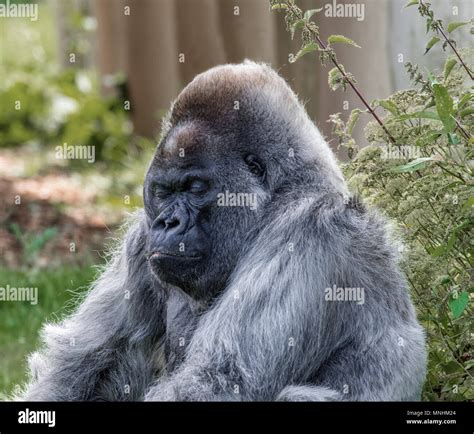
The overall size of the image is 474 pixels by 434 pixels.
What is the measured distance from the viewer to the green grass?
7.23m

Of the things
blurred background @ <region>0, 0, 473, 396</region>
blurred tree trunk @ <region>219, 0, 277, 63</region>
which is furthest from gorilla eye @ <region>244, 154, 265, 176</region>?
blurred tree trunk @ <region>219, 0, 277, 63</region>

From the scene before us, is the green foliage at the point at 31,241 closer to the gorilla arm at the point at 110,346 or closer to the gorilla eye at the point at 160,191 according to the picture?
the gorilla arm at the point at 110,346

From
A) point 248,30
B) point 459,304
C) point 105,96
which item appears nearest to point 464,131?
point 459,304

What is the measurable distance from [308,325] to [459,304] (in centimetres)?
67

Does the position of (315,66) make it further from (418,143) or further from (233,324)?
(233,324)

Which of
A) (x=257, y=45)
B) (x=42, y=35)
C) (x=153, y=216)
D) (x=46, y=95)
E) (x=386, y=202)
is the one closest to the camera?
(x=153, y=216)

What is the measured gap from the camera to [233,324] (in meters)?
4.54

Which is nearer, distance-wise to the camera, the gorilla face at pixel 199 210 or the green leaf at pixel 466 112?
the gorilla face at pixel 199 210

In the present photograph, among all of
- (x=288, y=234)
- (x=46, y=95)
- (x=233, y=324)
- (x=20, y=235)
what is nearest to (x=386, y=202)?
(x=288, y=234)

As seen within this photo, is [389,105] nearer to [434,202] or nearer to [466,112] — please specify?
[466,112]

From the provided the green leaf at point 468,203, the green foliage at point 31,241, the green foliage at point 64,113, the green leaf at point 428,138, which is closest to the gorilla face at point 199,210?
the green leaf at point 428,138

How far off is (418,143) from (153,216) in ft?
4.39

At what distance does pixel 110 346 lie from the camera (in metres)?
5.43

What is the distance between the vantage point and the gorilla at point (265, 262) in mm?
4527
